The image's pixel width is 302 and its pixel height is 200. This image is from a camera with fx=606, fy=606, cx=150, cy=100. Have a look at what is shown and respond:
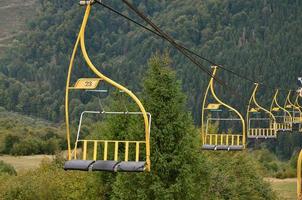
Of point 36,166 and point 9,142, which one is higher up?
point 9,142

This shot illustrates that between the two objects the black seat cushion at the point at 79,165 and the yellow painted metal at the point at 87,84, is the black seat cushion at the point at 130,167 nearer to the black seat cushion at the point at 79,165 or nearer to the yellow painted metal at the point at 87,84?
the black seat cushion at the point at 79,165

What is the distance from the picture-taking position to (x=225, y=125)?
191 m

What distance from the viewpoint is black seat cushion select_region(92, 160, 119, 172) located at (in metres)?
13.3

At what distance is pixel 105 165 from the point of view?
13.4 m

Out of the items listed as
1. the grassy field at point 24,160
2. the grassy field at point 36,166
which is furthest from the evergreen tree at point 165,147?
the grassy field at point 24,160

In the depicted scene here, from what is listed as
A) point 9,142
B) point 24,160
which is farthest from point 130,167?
point 9,142

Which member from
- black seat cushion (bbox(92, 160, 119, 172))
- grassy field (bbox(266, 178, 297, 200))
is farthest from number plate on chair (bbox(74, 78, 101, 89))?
grassy field (bbox(266, 178, 297, 200))

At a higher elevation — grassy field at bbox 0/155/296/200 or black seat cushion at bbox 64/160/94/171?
black seat cushion at bbox 64/160/94/171

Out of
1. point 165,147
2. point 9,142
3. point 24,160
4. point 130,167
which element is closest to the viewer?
point 130,167

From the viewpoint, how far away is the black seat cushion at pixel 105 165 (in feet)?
43.6

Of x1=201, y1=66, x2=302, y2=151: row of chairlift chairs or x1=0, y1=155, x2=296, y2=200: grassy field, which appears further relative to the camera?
x1=0, y1=155, x2=296, y2=200: grassy field

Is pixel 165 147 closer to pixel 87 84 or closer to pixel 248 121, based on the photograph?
pixel 248 121

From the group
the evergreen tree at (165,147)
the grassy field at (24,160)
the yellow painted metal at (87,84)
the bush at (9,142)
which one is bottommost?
the grassy field at (24,160)

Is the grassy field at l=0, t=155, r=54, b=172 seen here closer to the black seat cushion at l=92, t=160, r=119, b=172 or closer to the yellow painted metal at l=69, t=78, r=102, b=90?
the black seat cushion at l=92, t=160, r=119, b=172
